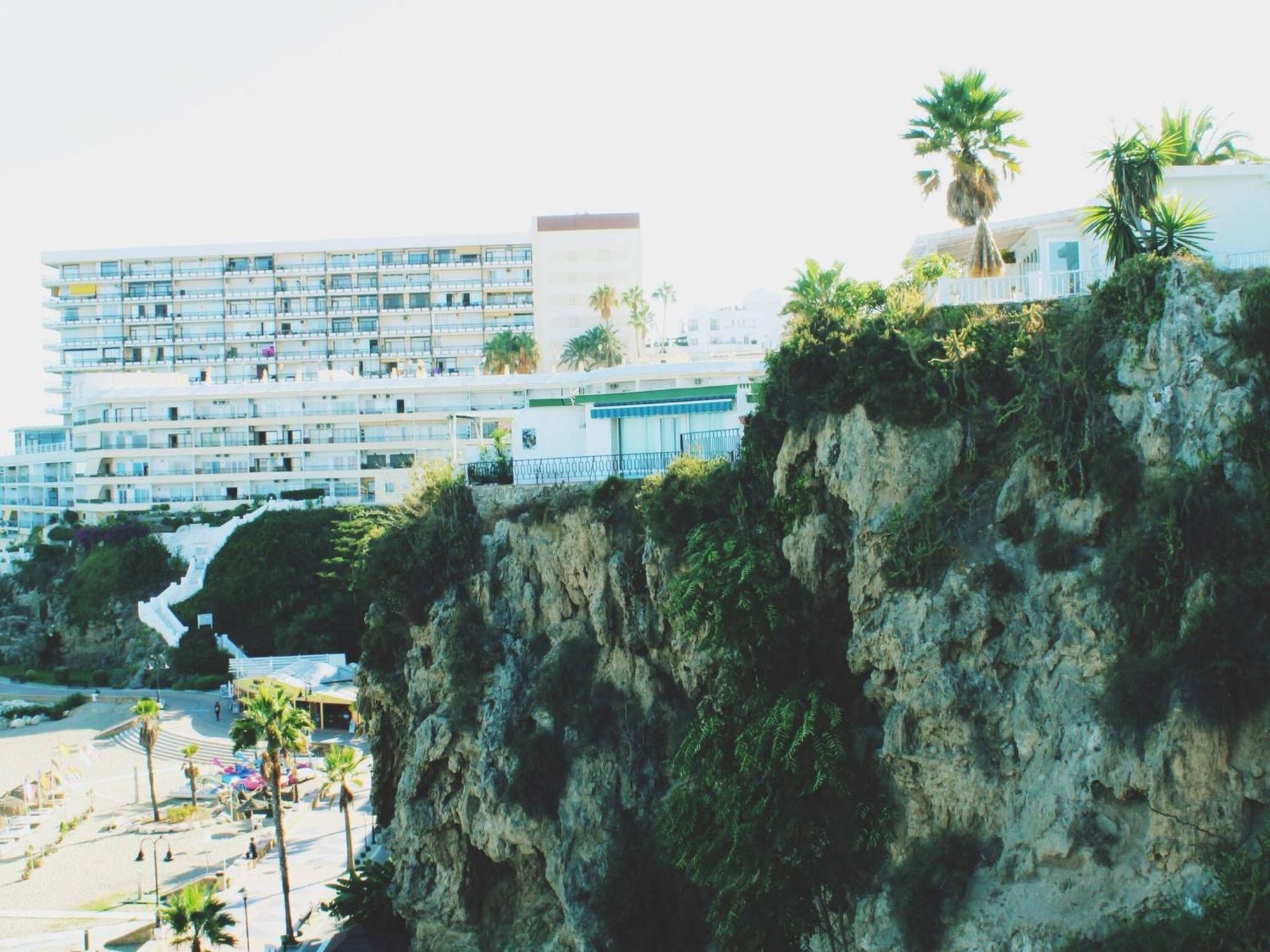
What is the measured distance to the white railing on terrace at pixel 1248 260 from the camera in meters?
25.0

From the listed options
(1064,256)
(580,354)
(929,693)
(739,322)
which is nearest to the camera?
(929,693)

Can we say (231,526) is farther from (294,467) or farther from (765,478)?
(765,478)

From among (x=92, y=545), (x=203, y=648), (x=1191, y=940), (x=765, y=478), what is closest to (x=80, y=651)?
(x=92, y=545)

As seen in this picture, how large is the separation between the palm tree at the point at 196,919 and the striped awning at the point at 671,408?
17.9 m

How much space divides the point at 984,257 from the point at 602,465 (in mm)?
12767

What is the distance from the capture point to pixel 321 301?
344 ft

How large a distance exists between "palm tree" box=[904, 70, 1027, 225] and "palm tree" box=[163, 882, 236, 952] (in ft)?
90.5

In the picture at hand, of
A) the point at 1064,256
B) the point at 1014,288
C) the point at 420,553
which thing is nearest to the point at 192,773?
the point at 420,553

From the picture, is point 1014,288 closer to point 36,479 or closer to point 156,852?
point 156,852

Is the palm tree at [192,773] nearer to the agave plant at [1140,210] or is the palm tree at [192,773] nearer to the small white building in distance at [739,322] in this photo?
the agave plant at [1140,210]

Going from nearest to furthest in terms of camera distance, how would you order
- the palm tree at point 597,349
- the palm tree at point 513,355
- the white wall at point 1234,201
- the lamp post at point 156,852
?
1. the white wall at point 1234,201
2. the lamp post at point 156,852
3. the palm tree at point 597,349
4. the palm tree at point 513,355

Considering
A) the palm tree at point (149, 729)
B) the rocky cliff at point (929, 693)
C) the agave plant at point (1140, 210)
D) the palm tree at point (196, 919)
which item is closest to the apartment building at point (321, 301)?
the palm tree at point (149, 729)

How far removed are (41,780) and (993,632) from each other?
4316 centimetres

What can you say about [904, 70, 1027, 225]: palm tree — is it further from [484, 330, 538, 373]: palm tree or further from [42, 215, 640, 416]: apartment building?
[42, 215, 640, 416]: apartment building
